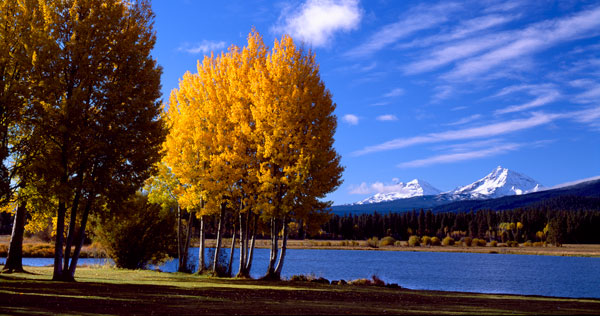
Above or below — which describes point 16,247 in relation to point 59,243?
below

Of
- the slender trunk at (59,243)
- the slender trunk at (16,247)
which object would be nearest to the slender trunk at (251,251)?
the slender trunk at (59,243)

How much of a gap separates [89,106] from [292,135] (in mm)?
10652

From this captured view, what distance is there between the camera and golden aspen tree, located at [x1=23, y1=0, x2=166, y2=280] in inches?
797

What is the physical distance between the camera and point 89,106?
21.5 meters

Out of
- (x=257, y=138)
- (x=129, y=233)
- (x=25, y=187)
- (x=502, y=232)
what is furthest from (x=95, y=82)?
(x=502, y=232)

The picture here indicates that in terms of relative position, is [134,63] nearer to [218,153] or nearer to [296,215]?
[218,153]

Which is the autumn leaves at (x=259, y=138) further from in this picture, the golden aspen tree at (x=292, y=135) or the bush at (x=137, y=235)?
the bush at (x=137, y=235)

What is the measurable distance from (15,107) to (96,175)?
13.9ft

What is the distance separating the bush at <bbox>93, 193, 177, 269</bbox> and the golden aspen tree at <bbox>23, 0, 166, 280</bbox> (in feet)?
45.4

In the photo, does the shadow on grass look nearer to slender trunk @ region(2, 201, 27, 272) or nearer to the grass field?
the grass field

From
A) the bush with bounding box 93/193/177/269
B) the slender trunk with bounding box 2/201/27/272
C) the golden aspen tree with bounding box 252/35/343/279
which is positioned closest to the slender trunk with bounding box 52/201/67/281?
the slender trunk with bounding box 2/201/27/272

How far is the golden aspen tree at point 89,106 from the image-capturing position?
2023 cm

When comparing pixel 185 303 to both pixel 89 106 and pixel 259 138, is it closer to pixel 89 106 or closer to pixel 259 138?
pixel 89 106

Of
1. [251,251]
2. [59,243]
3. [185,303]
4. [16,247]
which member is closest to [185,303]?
[185,303]
